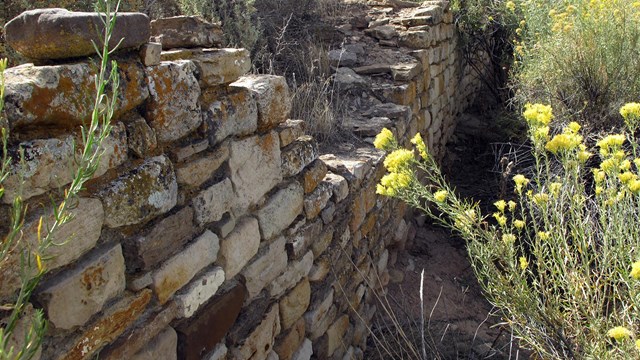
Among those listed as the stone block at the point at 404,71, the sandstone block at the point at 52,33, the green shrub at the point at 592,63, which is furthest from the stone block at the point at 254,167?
the green shrub at the point at 592,63

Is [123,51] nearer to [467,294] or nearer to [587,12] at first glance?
[467,294]

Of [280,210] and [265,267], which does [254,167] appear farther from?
[265,267]

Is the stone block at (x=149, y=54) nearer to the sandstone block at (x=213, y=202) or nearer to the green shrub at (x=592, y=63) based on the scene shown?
the sandstone block at (x=213, y=202)

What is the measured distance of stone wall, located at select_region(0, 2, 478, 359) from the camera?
5.09 feet

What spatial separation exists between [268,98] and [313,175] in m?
0.55

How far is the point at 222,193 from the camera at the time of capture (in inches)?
86.4

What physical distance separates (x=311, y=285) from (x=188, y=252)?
106 centimetres

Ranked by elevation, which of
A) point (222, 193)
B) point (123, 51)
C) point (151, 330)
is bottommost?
point (151, 330)

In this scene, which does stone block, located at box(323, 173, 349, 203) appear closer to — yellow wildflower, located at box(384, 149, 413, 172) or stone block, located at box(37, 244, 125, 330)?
yellow wildflower, located at box(384, 149, 413, 172)

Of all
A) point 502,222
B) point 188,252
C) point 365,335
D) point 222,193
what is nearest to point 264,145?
point 222,193

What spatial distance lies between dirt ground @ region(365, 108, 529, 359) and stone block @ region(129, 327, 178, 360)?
3.76 feet

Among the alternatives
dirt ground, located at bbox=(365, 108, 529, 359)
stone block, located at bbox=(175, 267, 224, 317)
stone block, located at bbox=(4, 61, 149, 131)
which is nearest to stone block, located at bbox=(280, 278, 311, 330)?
dirt ground, located at bbox=(365, 108, 529, 359)

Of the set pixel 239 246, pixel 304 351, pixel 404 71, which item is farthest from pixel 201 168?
pixel 404 71

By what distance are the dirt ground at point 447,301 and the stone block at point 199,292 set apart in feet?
3.16
